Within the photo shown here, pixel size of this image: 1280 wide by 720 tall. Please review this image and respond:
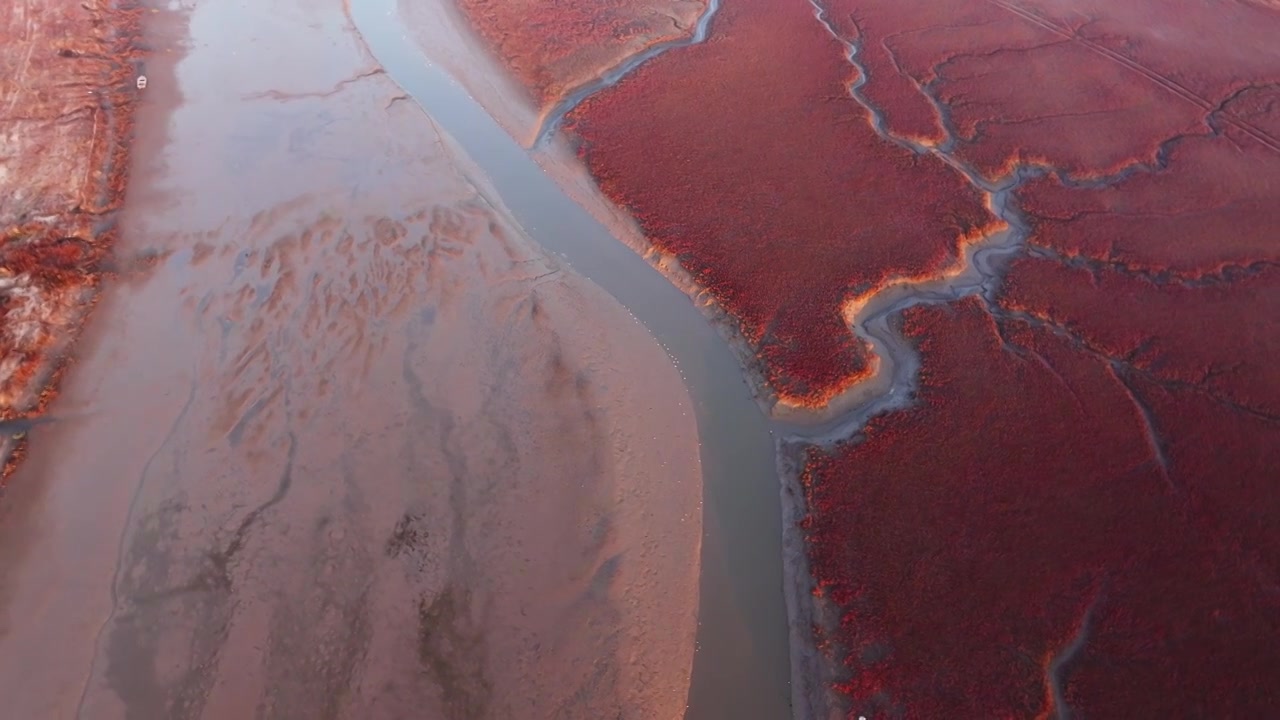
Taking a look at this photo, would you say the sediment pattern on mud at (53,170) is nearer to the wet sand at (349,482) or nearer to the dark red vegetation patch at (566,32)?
the wet sand at (349,482)

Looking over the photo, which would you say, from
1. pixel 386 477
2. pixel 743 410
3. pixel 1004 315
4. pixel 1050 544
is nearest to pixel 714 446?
pixel 743 410

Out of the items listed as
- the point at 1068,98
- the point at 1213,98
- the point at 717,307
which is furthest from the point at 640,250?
the point at 1213,98

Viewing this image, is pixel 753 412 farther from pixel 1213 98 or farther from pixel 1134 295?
pixel 1213 98

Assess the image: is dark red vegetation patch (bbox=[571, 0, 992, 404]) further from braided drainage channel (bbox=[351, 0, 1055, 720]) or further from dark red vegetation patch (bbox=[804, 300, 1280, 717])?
dark red vegetation patch (bbox=[804, 300, 1280, 717])

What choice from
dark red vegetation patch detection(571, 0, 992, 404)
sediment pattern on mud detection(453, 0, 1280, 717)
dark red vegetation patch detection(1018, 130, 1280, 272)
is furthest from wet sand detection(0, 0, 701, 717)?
dark red vegetation patch detection(1018, 130, 1280, 272)

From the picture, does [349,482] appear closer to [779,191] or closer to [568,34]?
[779,191]
